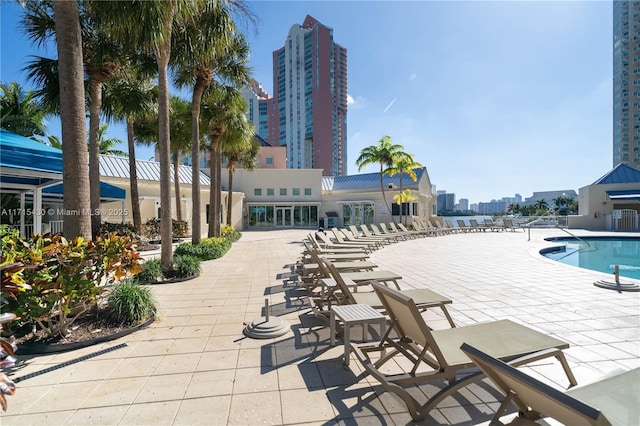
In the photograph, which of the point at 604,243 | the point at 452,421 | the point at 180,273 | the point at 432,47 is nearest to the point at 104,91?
the point at 180,273

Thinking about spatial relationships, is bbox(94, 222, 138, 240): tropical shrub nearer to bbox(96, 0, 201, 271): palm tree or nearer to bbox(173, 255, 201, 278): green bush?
bbox(173, 255, 201, 278): green bush

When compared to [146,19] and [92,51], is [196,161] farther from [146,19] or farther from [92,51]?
[146,19]

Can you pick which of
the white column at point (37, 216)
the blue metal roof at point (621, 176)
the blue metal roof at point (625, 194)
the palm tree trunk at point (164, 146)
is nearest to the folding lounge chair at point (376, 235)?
the palm tree trunk at point (164, 146)

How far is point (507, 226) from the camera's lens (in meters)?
22.7

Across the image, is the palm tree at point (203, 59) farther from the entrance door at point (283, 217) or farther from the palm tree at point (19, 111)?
the entrance door at point (283, 217)

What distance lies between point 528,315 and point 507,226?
70.1 feet

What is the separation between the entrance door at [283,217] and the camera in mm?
28422

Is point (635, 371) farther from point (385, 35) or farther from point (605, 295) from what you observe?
point (385, 35)

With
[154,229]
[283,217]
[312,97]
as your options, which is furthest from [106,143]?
[312,97]

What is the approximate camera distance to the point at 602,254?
12.8m

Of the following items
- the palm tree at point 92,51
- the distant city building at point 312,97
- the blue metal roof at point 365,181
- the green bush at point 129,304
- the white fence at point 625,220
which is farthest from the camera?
the distant city building at point 312,97

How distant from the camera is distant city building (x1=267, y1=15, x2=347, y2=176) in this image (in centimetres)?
7725

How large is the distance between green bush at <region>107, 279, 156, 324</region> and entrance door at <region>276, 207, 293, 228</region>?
23881 millimetres

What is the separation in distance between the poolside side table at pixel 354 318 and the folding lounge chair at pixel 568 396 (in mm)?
1378
